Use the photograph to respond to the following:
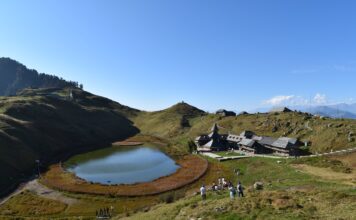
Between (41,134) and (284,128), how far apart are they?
3753 inches

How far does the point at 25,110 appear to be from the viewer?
155625 mm

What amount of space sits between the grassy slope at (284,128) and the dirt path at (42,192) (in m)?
70.3

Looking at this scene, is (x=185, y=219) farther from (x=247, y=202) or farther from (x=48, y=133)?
(x=48, y=133)

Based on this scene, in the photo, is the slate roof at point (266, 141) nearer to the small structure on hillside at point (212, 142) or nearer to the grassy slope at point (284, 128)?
the grassy slope at point (284, 128)

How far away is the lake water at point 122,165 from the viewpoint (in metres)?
91.0

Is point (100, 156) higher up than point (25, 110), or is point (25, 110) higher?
point (25, 110)

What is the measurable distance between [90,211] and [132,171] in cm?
3535

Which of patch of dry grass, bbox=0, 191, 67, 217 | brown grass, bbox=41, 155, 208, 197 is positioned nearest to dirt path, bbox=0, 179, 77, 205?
patch of dry grass, bbox=0, 191, 67, 217

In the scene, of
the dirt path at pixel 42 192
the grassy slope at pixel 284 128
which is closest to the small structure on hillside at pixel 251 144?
the grassy slope at pixel 284 128

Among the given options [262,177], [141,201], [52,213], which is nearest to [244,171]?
[262,177]

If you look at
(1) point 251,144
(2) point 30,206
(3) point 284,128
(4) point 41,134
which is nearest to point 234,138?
(1) point 251,144

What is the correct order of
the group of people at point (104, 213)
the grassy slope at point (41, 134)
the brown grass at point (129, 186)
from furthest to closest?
the grassy slope at point (41, 134) → the brown grass at point (129, 186) → the group of people at point (104, 213)

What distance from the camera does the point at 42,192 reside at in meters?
78.2

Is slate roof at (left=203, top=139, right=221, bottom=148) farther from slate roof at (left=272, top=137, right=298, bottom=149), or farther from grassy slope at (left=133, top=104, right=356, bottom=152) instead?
slate roof at (left=272, top=137, right=298, bottom=149)
